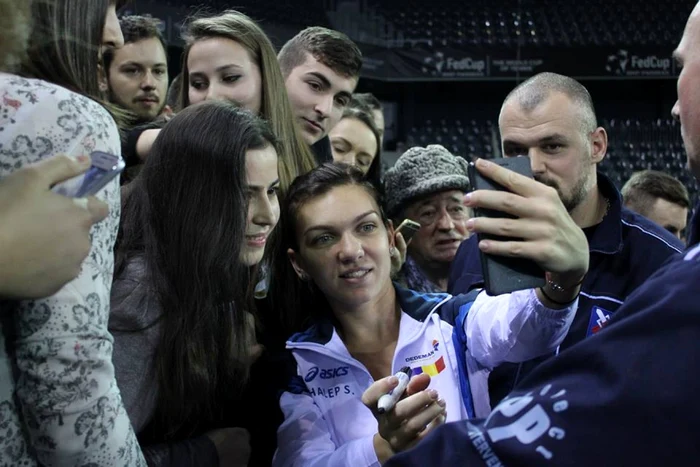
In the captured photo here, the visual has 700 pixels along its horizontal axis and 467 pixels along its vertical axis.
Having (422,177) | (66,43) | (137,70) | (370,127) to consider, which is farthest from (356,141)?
(66,43)

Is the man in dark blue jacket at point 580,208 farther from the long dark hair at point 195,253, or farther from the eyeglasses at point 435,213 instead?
the long dark hair at point 195,253

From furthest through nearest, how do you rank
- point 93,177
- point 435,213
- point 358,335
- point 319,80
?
1. point 435,213
2. point 319,80
3. point 358,335
4. point 93,177

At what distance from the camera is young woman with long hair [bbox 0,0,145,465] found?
0.99 metres

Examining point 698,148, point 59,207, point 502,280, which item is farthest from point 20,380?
point 698,148

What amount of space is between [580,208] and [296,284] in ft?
2.89

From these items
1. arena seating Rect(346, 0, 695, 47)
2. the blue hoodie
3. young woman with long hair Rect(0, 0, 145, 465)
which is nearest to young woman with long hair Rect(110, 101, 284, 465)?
young woman with long hair Rect(0, 0, 145, 465)

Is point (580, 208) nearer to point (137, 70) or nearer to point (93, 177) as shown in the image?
point (93, 177)

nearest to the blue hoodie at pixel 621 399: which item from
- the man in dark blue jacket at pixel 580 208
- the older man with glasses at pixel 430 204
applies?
the man in dark blue jacket at pixel 580 208

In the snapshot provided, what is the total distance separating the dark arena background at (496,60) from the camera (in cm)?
1124

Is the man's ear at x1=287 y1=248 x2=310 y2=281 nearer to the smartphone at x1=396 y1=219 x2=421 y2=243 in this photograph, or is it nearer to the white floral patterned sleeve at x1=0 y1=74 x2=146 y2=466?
the smartphone at x1=396 y1=219 x2=421 y2=243

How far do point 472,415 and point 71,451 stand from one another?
3.20ft

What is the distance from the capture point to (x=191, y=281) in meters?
1.53

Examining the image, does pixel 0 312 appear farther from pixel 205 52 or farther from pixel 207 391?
pixel 205 52

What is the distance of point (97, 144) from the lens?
1031 mm
